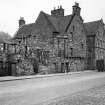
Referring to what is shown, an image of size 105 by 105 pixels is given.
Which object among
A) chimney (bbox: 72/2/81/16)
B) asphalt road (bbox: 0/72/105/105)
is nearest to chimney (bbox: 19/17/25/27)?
chimney (bbox: 72/2/81/16)

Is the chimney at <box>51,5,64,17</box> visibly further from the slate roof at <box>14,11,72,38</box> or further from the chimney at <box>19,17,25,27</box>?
the chimney at <box>19,17,25,27</box>

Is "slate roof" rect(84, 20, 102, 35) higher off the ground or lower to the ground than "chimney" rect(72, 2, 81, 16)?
lower

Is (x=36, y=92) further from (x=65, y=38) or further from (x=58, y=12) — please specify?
(x=58, y=12)

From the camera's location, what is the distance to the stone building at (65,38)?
33.3 m

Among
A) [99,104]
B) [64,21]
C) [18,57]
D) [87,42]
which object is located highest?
[64,21]

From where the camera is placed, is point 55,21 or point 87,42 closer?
point 55,21

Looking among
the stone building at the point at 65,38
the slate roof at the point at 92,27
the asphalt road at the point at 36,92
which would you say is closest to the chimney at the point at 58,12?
the stone building at the point at 65,38

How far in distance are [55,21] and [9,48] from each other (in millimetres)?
16647

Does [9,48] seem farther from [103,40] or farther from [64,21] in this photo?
[103,40]

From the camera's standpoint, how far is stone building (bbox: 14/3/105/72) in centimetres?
3334

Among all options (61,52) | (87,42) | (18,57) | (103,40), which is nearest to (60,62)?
(61,52)

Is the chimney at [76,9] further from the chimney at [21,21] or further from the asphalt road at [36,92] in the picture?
the asphalt road at [36,92]

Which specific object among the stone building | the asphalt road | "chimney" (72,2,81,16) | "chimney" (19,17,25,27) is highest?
"chimney" (72,2,81,16)

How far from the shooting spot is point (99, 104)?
24.8ft
